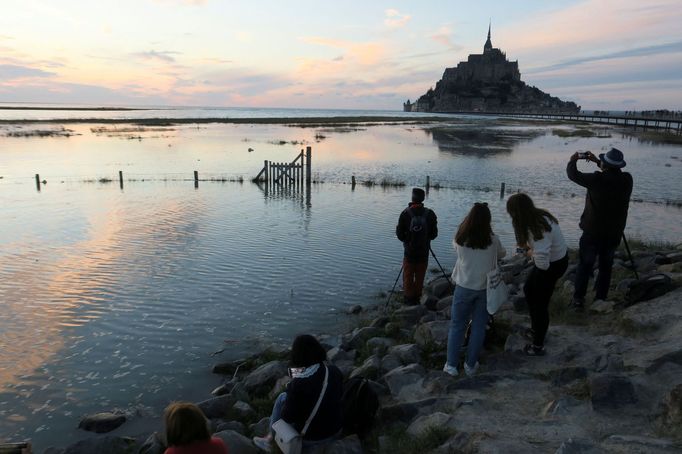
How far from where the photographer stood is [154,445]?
604cm

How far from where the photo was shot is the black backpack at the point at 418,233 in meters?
9.90

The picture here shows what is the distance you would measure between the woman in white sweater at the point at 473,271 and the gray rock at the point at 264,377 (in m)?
2.95

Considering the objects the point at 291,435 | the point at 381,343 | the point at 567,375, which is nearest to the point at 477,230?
the point at 567,375

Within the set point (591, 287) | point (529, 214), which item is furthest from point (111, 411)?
point (591, 287)

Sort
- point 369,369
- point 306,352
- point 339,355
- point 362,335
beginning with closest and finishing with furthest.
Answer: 1. point 306,352
2. point 369,369
3. point 339,355
4. point 362,335

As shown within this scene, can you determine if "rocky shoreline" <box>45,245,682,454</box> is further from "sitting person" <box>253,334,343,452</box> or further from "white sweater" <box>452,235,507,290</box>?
"white sweater" <box>452,235,507,290</box>

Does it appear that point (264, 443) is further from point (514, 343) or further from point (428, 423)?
point (514, 343)

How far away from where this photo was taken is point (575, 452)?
4.16 metres

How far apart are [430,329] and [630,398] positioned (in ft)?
11.1

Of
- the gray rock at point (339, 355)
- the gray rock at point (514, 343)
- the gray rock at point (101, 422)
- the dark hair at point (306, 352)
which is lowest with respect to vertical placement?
the gray rock at point (101, 422)

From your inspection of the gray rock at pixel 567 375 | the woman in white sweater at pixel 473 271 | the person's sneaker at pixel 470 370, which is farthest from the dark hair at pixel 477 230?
the gray rock at pixel 567 375

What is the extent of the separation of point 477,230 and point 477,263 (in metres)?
0.43

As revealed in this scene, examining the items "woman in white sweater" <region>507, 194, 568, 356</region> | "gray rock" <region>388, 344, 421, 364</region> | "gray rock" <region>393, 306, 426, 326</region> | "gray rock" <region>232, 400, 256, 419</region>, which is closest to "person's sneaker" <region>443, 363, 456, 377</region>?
"gray rock" <region>388, 344, 421, 364</region>

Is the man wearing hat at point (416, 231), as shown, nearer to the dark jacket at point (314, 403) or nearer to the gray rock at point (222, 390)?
the gray rock at point (222, 390)
